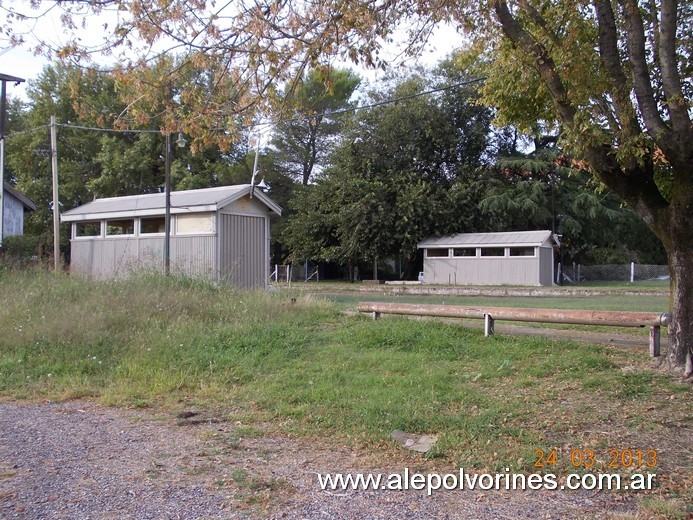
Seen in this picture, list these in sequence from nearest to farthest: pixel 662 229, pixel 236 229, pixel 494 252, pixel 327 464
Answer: pixel 327 464, pixel 662 229, pixel 236 229, pixel 494 252

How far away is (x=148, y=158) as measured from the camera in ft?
124

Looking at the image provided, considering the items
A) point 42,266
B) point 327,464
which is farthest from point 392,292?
point 327,464

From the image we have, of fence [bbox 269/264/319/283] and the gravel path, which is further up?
fence [bbox 269/264/319/283]

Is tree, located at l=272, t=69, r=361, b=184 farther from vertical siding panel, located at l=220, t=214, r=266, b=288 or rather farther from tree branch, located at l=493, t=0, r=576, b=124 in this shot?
tree branch, located at l=493, t=0, r=576, b=124

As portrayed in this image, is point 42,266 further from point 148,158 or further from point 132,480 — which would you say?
point 148,158

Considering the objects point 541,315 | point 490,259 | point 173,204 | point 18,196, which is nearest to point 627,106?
point 541,315

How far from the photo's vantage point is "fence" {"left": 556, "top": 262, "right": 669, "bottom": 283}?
38.8 m

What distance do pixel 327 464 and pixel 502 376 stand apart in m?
3.27

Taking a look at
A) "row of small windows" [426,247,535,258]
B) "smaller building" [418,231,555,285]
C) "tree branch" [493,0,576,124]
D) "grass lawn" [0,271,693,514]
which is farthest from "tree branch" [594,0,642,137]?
"row of small windows" [426,247,535,258]

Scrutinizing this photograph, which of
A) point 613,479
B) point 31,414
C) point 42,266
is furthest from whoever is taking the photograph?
point 42,266

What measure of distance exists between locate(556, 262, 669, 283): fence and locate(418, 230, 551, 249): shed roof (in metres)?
6.04

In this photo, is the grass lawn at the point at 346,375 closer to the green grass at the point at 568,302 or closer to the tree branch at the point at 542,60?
the tree branch at the point at 542,60

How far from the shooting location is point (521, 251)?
32.5 metres

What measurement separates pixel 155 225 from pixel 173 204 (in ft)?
5.24
